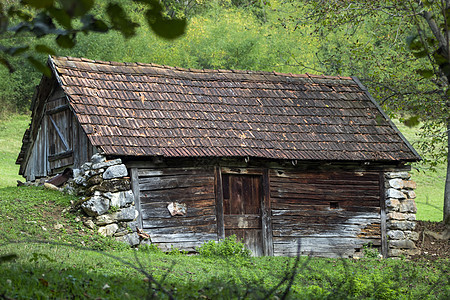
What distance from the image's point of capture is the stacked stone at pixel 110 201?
1149 cm

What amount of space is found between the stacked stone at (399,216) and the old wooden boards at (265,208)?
0.30 meters

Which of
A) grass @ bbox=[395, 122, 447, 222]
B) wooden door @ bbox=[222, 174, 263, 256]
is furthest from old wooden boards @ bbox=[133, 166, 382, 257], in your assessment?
grass @ bbox=[395, 122, 447, 222]

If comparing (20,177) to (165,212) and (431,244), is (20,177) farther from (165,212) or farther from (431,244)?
(431,244)

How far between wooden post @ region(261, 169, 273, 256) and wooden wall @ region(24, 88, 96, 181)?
12.9 ft

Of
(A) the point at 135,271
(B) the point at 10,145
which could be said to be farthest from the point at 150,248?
(B) the point at 10,145

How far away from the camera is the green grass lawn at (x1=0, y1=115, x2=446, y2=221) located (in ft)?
80.2

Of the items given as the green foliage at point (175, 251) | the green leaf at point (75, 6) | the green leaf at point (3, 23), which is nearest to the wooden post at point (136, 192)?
the green foliage at point (175, 251)

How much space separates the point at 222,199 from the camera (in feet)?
42.5

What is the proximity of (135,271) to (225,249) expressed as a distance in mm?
4507

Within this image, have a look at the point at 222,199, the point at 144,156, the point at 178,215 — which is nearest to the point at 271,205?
the point at 222,199

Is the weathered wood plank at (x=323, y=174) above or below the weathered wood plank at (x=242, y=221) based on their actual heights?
above

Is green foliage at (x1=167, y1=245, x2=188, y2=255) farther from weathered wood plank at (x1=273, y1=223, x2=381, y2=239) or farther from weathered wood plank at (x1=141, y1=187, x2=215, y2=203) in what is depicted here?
weathered wood plank at (x1=273, y1=223, x2=381, y2=239)

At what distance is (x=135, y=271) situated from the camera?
25.1 ft

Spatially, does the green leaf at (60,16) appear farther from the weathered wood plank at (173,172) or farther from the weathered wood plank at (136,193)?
the weathered wood plank at (173,172)
